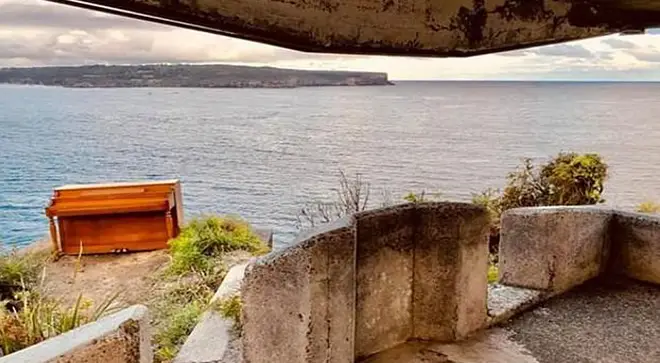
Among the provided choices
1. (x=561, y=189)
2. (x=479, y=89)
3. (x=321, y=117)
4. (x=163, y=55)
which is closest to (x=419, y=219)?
(x=163, y=55)

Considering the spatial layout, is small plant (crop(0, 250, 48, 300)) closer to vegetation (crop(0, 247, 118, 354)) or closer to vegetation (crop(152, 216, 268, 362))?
vegetation (crop(0, 247, 118, 354))

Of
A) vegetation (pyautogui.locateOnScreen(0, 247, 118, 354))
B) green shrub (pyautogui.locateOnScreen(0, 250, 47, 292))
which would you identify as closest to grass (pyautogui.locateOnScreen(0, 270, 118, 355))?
vegetation (pyautogui.locateOnScreen(0, 247, 118, 354))

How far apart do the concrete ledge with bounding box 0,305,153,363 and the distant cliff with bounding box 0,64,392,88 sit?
22.7 ft

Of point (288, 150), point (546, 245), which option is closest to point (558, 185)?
point (546, 245)

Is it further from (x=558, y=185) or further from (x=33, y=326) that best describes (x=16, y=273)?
(x=558, y=185)

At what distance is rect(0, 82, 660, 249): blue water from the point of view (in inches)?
507

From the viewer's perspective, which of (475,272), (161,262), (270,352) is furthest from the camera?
(161,262)

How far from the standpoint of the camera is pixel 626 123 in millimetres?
28547

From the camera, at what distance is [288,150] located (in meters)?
21.8

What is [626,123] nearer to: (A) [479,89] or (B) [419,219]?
(B) [419,219]

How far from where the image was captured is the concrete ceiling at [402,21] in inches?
42.3

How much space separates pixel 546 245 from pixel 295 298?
2.08 metres

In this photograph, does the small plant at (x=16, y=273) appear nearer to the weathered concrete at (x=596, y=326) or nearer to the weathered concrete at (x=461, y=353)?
the weathered concrete at (x=461, y=353)

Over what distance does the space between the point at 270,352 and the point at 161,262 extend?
3.87 m
